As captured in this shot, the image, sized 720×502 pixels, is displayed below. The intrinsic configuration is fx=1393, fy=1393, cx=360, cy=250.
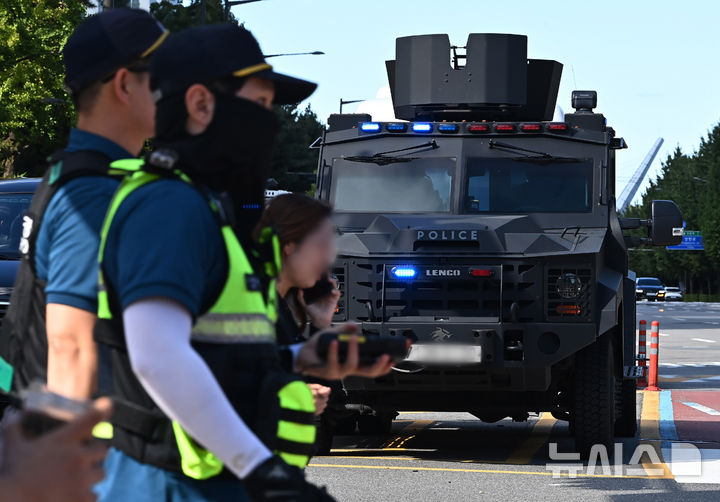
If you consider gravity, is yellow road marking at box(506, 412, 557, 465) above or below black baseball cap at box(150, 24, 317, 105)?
below

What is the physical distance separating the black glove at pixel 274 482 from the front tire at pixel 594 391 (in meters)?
7.85

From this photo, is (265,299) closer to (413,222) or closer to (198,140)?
(198,140)

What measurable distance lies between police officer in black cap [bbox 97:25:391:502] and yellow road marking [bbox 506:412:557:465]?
7.86 m

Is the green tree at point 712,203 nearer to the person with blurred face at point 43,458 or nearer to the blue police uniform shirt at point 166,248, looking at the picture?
the blue police uniform shirt at point 166,248

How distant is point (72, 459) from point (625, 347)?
969 cm

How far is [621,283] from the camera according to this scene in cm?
1048

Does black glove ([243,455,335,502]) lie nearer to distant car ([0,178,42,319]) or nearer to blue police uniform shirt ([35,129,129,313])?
blue police uniform shirt ([35,129,129,313])

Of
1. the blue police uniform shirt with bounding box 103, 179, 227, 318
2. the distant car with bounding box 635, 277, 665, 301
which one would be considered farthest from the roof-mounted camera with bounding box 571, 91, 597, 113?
the distant car with bounding box 635, 277, 665, 301

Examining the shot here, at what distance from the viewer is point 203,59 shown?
261cm

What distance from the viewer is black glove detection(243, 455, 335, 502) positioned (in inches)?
93.2

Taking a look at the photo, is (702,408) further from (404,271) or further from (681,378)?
(404,271)

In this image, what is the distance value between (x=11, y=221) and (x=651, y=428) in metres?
6.14

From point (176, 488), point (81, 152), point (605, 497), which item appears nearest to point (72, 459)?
point (176, 488)

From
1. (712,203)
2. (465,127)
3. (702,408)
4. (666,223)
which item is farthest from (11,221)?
(712,203)
